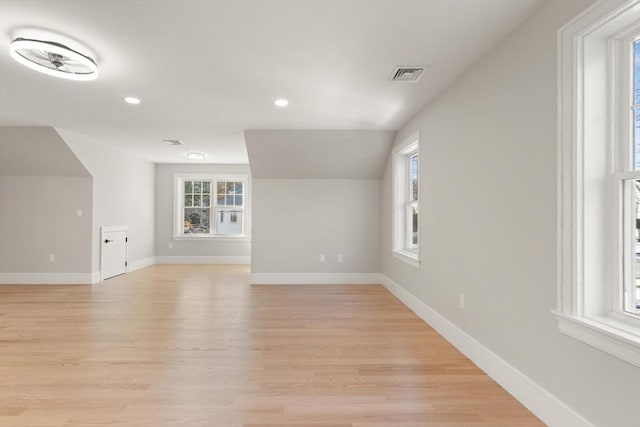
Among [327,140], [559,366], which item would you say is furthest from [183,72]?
[559,366]

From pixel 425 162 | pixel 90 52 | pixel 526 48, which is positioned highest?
pixel 90 52

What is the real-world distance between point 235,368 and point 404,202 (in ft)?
10.8

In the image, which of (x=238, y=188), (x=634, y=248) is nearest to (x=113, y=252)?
(x=238, y=188)

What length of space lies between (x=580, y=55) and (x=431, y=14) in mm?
830

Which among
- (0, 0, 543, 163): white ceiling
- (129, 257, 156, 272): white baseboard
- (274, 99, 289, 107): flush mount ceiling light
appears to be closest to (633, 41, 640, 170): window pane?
(0, 0, 543, 163): white ceiling

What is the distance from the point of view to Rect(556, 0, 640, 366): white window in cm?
157

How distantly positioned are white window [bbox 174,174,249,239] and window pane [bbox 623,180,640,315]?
732 centimetres

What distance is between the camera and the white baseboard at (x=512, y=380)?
1749mm

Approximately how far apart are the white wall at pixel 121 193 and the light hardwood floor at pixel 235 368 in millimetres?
1961

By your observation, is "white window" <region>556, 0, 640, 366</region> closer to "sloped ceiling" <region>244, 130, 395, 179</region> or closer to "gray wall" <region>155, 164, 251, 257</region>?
"sloped ceiling" <region>244, 130, 395, 179</region>

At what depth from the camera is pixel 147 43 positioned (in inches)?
92.2

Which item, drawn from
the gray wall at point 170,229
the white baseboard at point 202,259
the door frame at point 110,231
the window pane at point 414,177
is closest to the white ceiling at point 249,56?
the window pane at point 414,177

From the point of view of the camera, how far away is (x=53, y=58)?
2479 millimetres

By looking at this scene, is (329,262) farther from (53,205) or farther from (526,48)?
(53,205)
